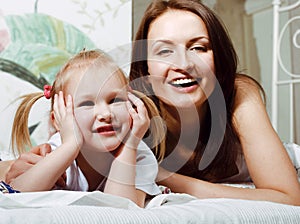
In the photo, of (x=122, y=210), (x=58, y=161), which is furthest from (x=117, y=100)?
(x=122, y=210)

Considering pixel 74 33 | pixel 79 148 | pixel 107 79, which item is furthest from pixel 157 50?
pixel 74 33

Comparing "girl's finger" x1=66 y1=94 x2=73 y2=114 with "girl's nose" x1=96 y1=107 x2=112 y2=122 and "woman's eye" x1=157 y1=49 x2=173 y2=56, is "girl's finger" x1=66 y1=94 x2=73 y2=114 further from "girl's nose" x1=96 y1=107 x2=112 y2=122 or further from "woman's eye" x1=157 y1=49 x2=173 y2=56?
"woman's eye" x1=157 y1=49 x2=173 y2=56

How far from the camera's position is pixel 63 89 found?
3.61 feet

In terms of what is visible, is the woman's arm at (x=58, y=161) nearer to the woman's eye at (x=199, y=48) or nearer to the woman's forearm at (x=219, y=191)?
the woman's forearm at (x=219, y=191)

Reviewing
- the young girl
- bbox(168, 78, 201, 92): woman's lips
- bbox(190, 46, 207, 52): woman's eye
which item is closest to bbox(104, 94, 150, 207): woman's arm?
the young girl

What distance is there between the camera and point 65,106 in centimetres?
107

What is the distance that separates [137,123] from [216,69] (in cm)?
45

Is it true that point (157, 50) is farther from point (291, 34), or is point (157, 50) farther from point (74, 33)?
point (291, 34)

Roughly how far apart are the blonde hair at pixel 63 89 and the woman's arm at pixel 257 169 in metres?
0.12

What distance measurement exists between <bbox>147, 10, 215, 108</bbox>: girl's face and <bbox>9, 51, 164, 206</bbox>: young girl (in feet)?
0.69

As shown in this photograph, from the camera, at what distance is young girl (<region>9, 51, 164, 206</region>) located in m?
1.02

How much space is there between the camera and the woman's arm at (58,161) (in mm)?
1006

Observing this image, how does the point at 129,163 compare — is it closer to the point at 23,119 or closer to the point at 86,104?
the point at 86,104

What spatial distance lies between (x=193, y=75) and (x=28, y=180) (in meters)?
0.50
